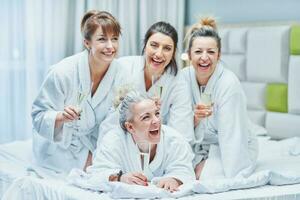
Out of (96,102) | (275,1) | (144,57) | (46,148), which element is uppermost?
(275,1)

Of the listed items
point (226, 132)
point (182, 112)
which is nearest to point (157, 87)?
point (182, 112)

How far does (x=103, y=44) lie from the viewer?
254 centimetres

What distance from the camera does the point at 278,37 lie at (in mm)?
3559

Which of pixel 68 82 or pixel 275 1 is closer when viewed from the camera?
pixel 68 82

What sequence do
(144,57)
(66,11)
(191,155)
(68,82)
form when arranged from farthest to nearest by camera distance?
(66,11)
(144,57)
(68,82)
(191,155)

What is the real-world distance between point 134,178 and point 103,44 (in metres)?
0.64

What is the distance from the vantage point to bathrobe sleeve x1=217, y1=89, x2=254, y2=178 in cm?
253

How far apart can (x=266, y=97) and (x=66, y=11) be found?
61.9 inches

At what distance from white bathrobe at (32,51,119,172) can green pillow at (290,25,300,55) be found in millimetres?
1277

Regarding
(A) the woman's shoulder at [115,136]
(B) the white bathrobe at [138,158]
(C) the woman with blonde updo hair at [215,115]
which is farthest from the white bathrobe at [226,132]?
(A) the woman's shoulder at [115,136]

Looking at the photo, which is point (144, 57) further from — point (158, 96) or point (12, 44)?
point (12, 44)

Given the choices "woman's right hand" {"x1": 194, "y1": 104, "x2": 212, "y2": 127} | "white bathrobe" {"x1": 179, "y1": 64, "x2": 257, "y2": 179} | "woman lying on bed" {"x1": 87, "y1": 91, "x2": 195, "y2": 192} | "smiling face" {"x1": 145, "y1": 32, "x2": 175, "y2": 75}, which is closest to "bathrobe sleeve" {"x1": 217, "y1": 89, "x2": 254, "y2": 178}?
"white bathrobe" {"x1": 179, "y1": 64, "x2": 257, "y2": 179}

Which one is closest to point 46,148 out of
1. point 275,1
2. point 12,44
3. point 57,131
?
point 57,131

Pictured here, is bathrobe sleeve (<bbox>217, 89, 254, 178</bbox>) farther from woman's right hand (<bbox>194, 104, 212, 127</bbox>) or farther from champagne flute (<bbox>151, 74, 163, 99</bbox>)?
champagne flute (<bbox>151, 74, 163, 99</bbox>)
